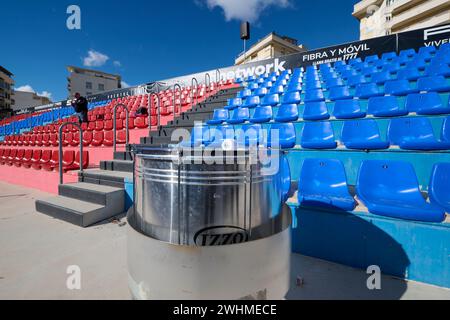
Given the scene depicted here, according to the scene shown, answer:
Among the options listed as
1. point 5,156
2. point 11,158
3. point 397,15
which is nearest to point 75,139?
point 11,158

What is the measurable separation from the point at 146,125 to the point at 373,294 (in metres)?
6.60

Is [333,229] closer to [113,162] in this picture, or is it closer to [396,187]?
[396,187]

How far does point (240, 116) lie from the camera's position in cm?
520

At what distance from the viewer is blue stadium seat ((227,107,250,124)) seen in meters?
4.93

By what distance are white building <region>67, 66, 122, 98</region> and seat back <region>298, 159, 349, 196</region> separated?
51773mm

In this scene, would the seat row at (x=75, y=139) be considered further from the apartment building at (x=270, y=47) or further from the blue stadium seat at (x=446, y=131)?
the apartment building at (x=270, y=47)

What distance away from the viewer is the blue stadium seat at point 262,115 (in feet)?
15.1

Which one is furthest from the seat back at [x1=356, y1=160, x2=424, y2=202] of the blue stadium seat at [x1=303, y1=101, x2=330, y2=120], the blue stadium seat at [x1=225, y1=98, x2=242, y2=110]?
the blue stadium seat at [x1=225, y1=98, x2=242, y2=110]

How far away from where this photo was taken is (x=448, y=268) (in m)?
1.77

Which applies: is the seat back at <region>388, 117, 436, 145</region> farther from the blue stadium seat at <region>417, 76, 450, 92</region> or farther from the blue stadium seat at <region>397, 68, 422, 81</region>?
the blue stadium seat at <region>397, 68, 422, 81</region>

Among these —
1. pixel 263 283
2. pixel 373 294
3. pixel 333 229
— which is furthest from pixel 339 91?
pixel 263 283

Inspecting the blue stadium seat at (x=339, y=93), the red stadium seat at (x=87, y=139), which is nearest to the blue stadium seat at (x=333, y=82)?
the blue stadium seat at (x=339, y=93)

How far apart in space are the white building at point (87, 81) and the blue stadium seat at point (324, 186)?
51795mm

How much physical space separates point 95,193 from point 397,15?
45366 millimetres
